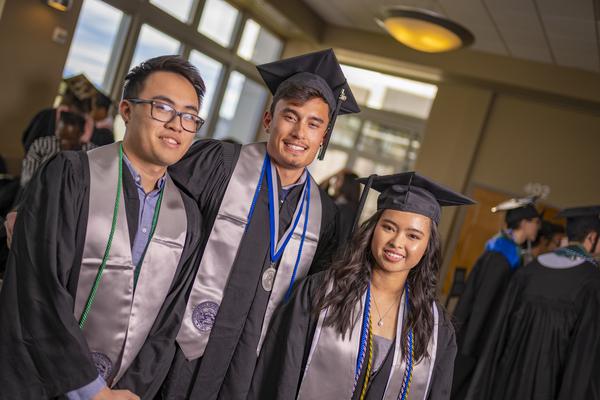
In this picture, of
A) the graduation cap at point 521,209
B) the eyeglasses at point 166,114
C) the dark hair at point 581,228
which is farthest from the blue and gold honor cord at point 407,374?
the graduation cap at point 521,209

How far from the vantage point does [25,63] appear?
473 centimetres

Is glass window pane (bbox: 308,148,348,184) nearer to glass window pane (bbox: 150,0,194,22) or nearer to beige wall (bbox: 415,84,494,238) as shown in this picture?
beige wall (bbox: 415,84,494,238)

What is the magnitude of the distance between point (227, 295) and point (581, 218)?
9.01 ft

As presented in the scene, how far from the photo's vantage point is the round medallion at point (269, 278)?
1.86 meters

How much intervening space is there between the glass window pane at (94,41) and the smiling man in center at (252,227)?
13.9 feet

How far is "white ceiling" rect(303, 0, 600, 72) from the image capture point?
4988mm

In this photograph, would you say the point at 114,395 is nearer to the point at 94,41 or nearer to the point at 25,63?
the point at 25,63

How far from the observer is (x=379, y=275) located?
1.88 m

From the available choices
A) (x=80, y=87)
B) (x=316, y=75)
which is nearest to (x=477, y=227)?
(x=80, y=87)

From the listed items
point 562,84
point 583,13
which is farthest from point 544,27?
point 562,84

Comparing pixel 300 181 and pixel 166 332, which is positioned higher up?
pixel 300 181

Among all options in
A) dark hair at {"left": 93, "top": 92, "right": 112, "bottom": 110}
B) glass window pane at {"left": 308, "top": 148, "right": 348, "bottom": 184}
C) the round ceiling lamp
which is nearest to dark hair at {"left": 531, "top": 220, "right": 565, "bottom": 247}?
the round ceiling lamp

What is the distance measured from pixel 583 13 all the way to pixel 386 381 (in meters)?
4.77

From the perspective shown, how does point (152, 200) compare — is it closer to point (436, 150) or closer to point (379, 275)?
point (379, 275)
